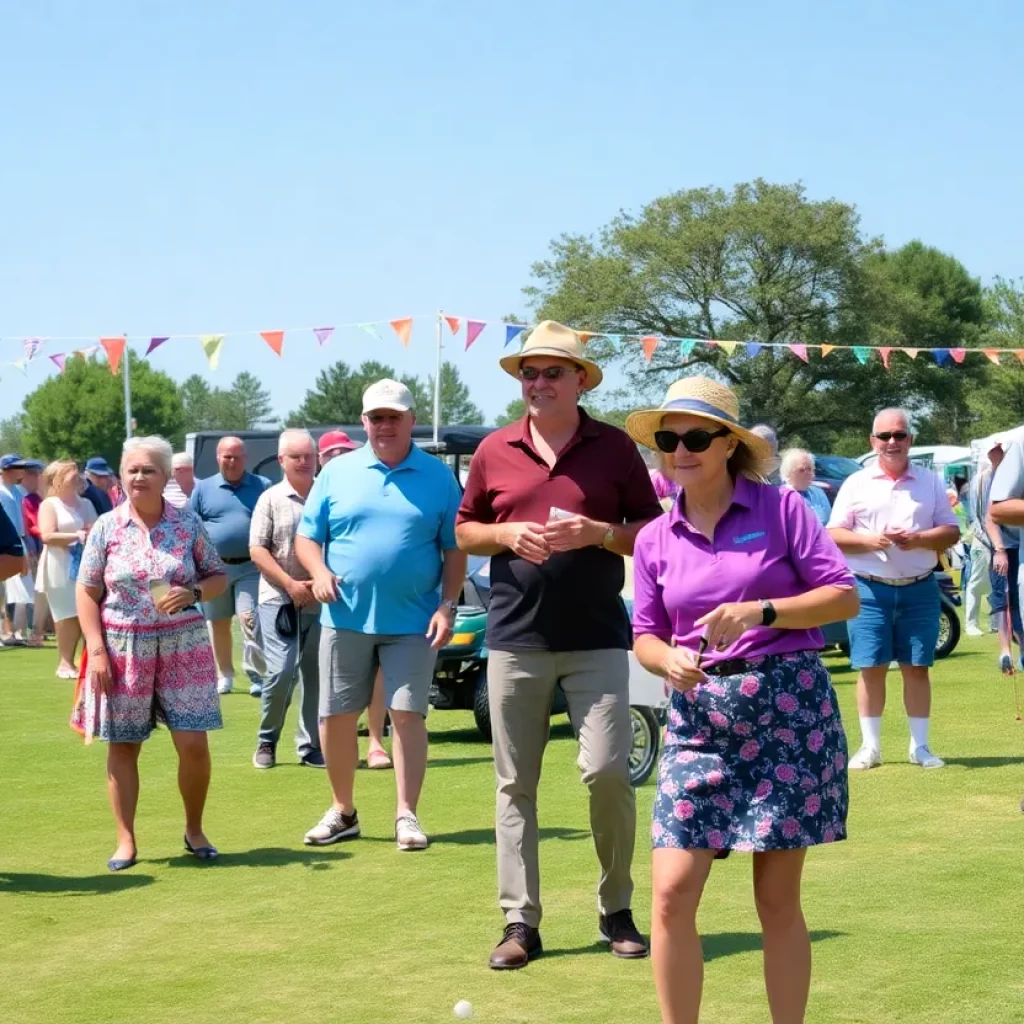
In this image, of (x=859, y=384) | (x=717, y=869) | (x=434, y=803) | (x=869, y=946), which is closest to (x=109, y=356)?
(x=434, y=803)

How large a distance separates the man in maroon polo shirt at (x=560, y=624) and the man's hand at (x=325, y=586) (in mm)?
2014

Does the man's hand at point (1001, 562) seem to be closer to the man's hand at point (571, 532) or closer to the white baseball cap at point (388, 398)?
the white baseball cap at point (388, 398)

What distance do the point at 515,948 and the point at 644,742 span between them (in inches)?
154

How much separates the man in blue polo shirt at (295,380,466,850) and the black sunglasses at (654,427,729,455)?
148 inches

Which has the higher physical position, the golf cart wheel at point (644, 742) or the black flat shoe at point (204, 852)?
the golf cart wheel at point (644, 742)

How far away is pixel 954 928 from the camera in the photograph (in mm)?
6527

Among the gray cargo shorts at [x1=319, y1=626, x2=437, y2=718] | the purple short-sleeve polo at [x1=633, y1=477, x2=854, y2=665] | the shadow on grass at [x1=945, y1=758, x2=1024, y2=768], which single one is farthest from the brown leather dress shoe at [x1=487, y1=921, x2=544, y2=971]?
the shadow on grass at [x1=945, y1=758, x2=1024, y2=768]

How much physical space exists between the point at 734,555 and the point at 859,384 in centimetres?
7603

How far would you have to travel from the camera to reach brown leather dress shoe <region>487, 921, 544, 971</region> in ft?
20.3

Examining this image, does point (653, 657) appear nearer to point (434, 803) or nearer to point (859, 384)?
point (434, 803)

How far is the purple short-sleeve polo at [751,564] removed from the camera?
4672 millimetres

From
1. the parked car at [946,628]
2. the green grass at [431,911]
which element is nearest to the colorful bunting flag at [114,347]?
the parked car at [946,628]

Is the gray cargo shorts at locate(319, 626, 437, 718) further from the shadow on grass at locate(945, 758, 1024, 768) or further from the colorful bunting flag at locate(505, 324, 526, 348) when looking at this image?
the colorful bunting flag at locate(505, 324, 526, 348)

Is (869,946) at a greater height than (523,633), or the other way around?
(523,633)
